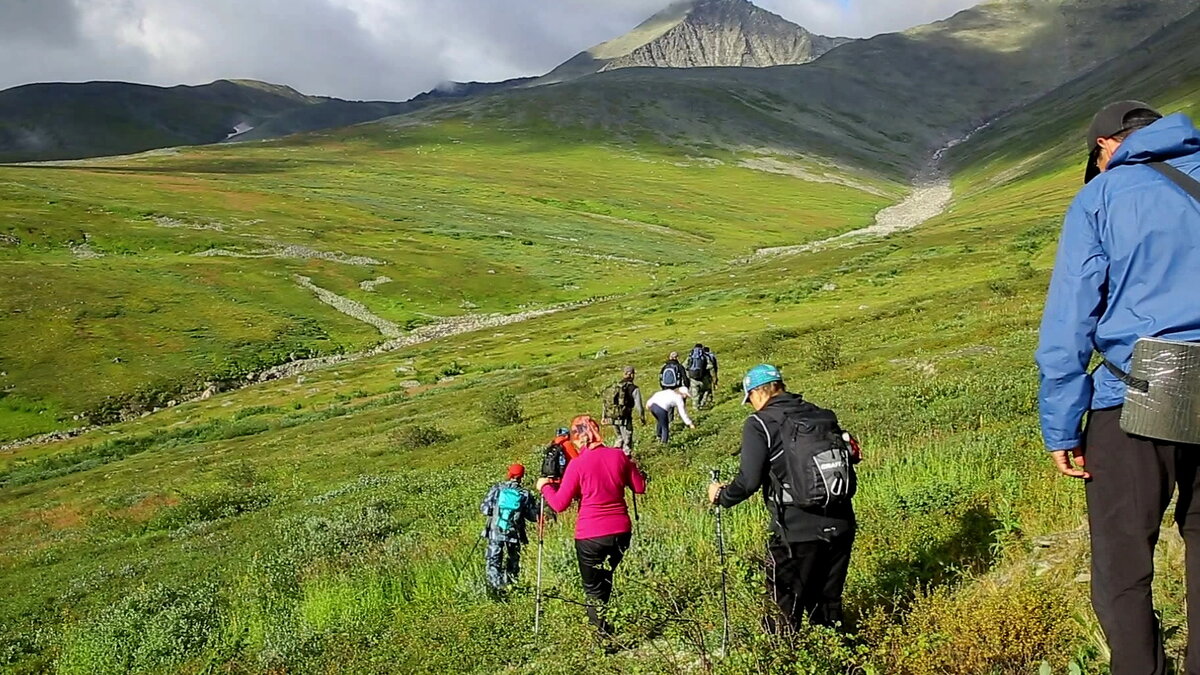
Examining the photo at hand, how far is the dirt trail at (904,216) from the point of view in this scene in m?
115

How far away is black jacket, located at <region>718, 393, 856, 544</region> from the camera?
6.08 metres

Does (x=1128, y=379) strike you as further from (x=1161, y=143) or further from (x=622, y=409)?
(x=622, y=409)

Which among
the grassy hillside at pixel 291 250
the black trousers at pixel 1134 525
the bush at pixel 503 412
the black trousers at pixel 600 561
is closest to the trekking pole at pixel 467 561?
the black trousers at pixel 600 561

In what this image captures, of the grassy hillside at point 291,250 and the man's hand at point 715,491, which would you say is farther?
the grassy hillside at point 291,250

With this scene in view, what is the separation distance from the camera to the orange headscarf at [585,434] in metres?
9.51

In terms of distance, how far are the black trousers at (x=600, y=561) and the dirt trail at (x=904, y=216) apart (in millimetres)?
100810

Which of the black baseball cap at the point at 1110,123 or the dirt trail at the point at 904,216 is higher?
the black baseball cap at the point at 1110,123

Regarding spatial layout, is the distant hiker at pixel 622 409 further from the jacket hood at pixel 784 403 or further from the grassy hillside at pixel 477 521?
the jacket hood at pixel 784 403

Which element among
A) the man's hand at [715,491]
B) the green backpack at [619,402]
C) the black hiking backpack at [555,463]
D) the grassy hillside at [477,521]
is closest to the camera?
the grassy hillside at [477,521]

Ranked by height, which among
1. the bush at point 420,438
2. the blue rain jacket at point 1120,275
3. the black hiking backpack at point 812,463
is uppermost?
the blue rain jacket at point 1120,275

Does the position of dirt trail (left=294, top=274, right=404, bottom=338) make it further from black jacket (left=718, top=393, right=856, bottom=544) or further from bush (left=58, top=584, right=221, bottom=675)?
black jacket (left=718, top=393, right=856, bottom=544)

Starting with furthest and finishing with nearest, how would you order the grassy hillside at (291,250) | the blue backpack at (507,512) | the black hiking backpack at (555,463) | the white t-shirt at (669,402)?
the grassy hillside at (291,250), the white t-shirt at (669,402), the black hiking backpack at (555,463), the blue backpack at (507,512)

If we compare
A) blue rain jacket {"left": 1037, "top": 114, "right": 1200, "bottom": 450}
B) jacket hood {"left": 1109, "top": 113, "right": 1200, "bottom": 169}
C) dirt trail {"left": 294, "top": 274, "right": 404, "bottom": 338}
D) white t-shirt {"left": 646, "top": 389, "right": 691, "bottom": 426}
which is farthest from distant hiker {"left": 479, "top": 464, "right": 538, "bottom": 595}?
dirt trail {"left": 294, "top": 274, "right": 404, "bottom": 338}

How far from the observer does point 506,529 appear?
1301cm
